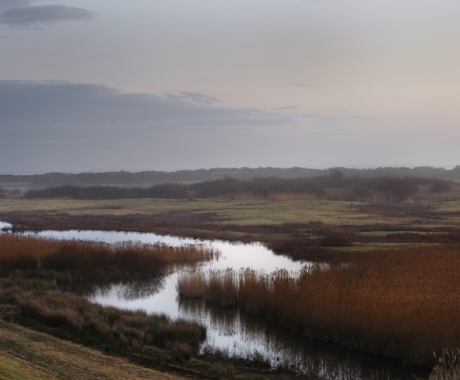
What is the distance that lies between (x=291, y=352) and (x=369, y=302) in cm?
256

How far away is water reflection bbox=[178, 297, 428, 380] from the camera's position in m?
10.5

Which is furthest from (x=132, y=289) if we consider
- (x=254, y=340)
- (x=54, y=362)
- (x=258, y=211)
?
(x=258, y=211)

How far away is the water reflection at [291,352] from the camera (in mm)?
10469

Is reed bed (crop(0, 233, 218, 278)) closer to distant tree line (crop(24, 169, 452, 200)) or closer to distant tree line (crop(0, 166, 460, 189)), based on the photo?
distant tree line (crop(24, 169, 452, 200))

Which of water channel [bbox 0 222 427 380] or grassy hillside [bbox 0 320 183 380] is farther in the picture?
water channel [bbox 0 222 427 380]

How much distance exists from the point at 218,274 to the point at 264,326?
17.4 ft

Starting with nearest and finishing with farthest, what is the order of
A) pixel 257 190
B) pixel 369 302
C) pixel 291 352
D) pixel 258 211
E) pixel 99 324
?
pixel 291 352 → pixel 99 324 → pixel 369 302 → pixel 258 211 → pixel 257 190

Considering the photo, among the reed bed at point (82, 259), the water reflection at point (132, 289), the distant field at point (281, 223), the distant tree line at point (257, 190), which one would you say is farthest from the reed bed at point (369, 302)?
the distant tree line at point (257, 190)

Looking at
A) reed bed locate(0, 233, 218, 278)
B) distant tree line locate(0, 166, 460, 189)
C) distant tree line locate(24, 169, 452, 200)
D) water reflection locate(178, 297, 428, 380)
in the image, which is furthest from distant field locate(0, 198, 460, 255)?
distant tree line locate(0, 166, 460, 189)

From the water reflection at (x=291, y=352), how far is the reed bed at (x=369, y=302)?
0.36 metres

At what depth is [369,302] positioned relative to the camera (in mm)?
12703

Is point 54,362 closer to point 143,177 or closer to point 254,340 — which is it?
point 254,340

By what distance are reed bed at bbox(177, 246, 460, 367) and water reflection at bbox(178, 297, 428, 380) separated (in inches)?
14.1

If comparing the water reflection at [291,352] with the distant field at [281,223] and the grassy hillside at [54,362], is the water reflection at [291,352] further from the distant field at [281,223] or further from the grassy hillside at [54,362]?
the distant field at [281,223]
